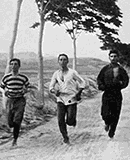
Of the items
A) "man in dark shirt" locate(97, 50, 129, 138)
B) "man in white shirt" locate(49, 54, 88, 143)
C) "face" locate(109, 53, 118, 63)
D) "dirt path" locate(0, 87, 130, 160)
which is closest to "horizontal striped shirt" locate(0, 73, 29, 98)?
"man in white shirt" locate(49, 54, 88, 143)

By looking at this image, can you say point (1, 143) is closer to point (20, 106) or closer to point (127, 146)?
point (20, 106)

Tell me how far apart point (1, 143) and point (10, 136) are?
956 millimetres

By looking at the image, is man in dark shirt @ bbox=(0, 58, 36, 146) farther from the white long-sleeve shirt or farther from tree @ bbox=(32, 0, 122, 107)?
tree @ bbox=(32, 0, 122, 107)

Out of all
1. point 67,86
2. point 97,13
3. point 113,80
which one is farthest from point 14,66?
point 97,13

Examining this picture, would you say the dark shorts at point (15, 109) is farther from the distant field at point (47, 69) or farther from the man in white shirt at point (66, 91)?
the distant field at point (47, 69)

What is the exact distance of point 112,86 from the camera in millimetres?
8891

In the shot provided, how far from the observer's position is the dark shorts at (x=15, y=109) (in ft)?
27.1

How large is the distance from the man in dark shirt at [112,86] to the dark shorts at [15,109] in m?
1.75

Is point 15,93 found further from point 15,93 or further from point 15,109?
point 15,109

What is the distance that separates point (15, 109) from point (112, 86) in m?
2.06

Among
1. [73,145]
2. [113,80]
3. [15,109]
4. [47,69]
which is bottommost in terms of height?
[47,69]

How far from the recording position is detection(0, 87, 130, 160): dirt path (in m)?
7.29

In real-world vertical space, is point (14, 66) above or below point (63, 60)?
below

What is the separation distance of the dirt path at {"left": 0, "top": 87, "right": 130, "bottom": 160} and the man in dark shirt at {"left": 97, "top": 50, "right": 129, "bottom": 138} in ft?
1.54
